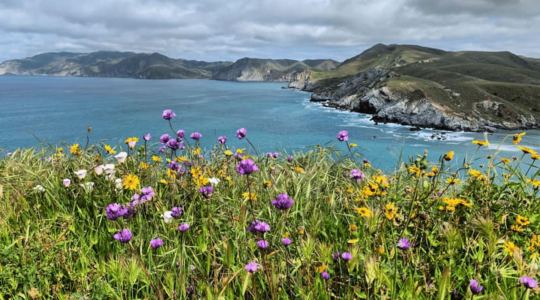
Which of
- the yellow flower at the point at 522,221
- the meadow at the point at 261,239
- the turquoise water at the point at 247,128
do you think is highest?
the yellow flower at the point at 522,221

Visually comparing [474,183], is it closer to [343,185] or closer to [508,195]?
[508,195]

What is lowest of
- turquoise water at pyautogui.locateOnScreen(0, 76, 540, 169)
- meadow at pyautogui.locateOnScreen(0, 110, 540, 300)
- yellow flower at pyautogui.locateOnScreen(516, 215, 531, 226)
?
turquoise water at pyautogui.locateOnScreen(0, 76, 540, 169)

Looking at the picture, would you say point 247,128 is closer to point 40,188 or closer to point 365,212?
point 40,188

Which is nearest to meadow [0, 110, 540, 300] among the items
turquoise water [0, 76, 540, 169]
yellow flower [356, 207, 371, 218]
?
yellow flower [356, 207, 371, 218]

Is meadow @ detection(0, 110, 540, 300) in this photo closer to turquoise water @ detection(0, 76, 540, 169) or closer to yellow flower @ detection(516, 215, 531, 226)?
yellow flower @ detection(516, 215, 531, 226)

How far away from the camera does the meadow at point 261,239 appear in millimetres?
2566

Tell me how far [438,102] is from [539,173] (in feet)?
294

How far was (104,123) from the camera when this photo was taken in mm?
76125

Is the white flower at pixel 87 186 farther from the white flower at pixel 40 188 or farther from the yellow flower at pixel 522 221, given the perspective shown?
the yellow flower at pixel 522 221

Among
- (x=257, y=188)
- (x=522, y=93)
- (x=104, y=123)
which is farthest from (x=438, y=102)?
(x=257, y=188)

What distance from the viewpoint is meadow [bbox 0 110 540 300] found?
2.57 metres

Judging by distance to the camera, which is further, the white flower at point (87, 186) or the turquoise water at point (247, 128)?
the turquoise water at point (247, 128)

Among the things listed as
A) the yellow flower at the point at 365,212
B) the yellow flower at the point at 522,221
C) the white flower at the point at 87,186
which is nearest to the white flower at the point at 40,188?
the white flower at the point at 87,186

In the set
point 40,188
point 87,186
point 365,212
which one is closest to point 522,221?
point 365,212
